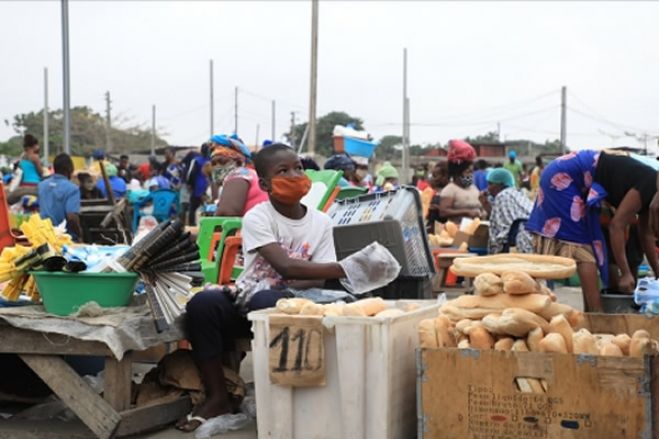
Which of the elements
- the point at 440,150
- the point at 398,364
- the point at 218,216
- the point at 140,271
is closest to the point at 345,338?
the point at 398,364

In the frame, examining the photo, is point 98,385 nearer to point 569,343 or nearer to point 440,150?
point 569,343

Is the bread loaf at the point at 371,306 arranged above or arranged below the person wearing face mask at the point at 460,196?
below

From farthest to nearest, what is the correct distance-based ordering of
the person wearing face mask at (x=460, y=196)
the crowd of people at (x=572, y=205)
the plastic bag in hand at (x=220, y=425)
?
1. the person wearing face mask at (x=460, y=196)
2. the crowd of people at (x=572, y=205)
3. the plastic bag in hand at (x=220, y=425)

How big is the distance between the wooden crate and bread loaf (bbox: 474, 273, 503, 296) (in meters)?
0.37

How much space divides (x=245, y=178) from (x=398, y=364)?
285cm

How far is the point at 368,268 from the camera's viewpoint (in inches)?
187

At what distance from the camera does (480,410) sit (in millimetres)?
3670

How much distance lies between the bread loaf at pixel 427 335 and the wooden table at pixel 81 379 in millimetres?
1471

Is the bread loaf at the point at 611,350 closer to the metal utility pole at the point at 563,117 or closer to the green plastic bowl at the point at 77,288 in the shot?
the green plastic bowl at the point at 77,288

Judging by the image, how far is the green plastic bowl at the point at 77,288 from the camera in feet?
14.7

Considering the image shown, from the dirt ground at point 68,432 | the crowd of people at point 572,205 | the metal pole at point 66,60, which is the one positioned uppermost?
the metal pole at point 66,60

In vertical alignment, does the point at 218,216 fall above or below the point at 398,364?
above

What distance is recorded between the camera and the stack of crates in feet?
20.3

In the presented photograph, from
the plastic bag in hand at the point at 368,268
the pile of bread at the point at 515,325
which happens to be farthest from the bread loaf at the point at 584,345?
the plastic bag in hand at the point at 368,268
